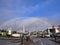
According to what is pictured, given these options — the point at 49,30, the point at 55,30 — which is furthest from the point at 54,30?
the point at 49,30

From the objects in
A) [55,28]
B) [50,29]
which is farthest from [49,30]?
[55,28]

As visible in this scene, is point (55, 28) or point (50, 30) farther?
point (50, 30)

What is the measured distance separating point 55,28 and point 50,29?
10.0 m

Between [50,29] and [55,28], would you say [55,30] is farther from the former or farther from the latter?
[50,29]

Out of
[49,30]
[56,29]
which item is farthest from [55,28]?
[49,30]

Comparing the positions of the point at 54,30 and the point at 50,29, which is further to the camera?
the point at 50,29

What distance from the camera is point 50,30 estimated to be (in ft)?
407

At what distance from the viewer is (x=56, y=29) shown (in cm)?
11319

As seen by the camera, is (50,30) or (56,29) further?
(50,30)

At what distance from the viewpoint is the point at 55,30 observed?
111 meters

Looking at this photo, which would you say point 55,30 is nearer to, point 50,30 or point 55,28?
point 55,28

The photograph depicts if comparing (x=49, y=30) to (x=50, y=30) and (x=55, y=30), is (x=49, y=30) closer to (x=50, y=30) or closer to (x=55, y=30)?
(x=50, y=30)

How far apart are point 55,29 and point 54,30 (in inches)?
42.7

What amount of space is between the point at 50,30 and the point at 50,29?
98 cm
